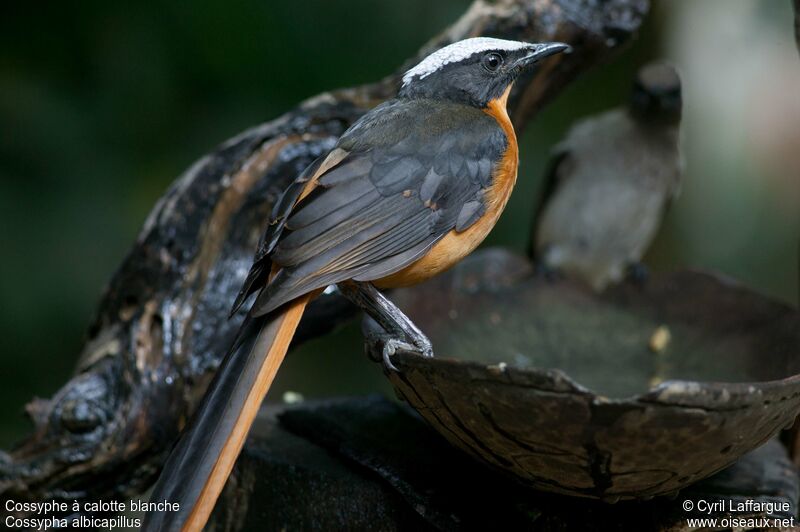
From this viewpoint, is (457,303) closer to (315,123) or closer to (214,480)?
(315,123)

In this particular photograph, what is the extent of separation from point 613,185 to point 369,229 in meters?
2.44

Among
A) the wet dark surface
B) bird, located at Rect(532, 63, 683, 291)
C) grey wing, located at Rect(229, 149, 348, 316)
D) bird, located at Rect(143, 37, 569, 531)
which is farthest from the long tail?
bird, located at Rect(532, 63, 683, 291)

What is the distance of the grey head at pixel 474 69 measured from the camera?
2.42 metres

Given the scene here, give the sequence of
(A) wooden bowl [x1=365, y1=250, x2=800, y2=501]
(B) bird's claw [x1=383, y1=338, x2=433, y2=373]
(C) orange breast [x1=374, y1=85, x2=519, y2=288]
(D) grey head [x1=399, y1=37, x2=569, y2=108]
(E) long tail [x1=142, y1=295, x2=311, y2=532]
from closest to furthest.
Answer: (A) wooden bowl [x1=365, y1=250, x2=800, y2=501]
(E) long tail [x1=142, y1=295, x2=311, y2=532]
(B) bird's claw [x1=383, y1=338, x2=433, y2=373]
(C) orange breast [x1=374, y1=85, x2=519, y2=288]
(D) grey head [x1=399, y1=37, x2=569, y2=108]

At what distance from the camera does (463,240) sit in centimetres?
217

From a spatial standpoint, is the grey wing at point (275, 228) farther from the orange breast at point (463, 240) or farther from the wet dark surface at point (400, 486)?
the wet dark surface at point (400, 486)

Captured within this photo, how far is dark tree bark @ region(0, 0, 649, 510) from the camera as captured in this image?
101 inches

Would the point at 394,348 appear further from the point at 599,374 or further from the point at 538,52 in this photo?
the point at 599,374

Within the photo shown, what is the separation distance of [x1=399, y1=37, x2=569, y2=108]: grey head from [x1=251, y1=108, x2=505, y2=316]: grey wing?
0.23 metres

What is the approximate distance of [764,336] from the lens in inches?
104

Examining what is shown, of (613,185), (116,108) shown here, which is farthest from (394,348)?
(116,108)

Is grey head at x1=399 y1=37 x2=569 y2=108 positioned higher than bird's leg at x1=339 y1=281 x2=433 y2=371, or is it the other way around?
grey head at x1=399 y1=37 x2=569 y2=108

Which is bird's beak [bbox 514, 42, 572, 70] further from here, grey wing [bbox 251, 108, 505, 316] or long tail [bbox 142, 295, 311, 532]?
long tail [bbox 142, 295, 311, 532]

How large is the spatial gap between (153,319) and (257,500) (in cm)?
65
